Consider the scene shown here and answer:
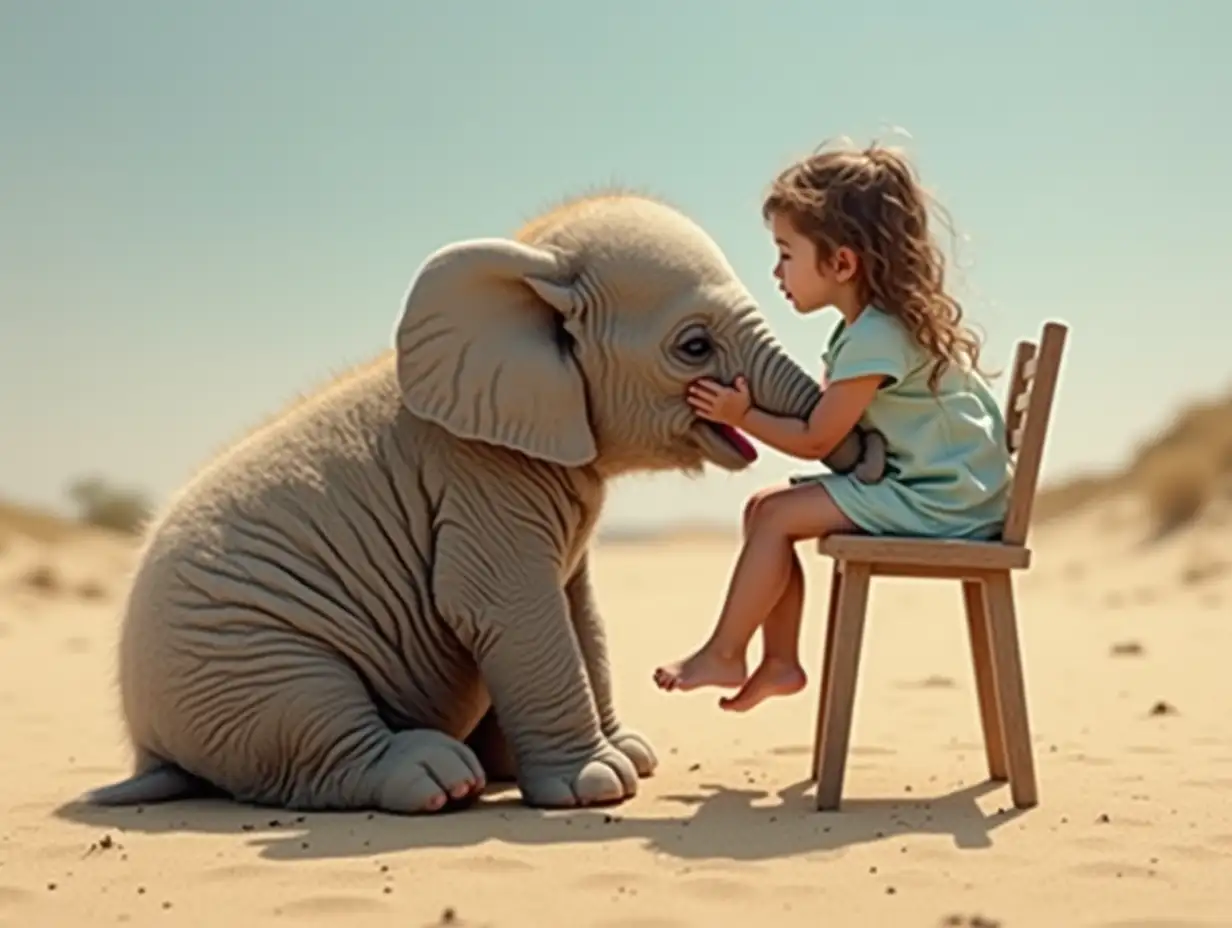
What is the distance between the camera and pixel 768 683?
17.4 feet

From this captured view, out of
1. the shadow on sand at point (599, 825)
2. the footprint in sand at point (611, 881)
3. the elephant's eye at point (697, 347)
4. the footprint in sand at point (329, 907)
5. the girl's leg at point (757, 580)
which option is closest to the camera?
the footprint in sand at point (329, 907)

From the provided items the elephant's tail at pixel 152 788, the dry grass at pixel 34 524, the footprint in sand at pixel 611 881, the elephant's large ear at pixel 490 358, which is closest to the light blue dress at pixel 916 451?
the elephant's large ear at pixel 490 358

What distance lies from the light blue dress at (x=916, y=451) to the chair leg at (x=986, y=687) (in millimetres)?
631

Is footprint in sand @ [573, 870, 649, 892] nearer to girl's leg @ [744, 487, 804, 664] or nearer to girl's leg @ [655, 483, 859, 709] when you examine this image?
girl's leg @ [655, 483, 859, 709]

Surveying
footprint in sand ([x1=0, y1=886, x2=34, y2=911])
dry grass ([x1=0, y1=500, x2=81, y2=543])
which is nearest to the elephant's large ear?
footprint in sand ([x1=0, y1=886, x2=34, y2=911])

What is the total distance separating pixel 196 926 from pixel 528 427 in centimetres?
195

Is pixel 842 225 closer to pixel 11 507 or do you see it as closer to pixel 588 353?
pixel 588 353

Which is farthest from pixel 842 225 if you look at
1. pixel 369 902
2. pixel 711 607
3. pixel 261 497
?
pixel 711 607

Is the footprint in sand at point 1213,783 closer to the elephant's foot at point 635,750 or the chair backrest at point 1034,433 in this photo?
the chair backrest at point 1034,433

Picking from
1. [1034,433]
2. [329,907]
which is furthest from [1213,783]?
[329,907]

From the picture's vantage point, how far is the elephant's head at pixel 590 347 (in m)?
5.36

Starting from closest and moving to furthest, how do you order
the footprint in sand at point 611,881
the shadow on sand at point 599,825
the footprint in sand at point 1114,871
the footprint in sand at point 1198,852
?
the footprint in sand at point 611,881, the footprint in sand at point 1114,871, the footprint in sand at point 1198,852, the shadow on sand at point 599,825

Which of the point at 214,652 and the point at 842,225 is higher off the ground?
the point at 842,225

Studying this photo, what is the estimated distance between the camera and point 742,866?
433 cm
